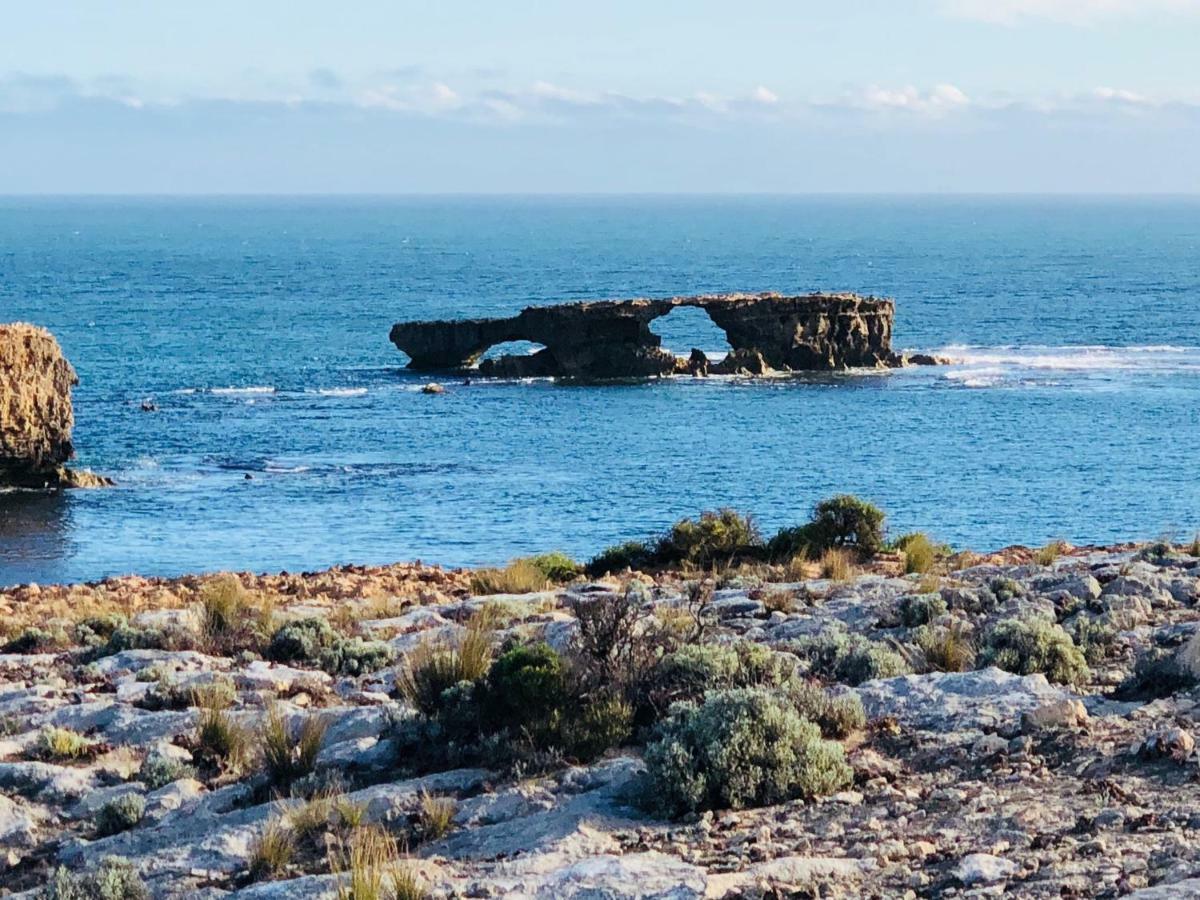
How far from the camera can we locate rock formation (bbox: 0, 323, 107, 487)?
182 ft

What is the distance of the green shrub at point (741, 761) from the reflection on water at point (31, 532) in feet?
114

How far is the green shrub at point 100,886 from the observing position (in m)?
10.1

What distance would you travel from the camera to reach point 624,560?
1062 inches

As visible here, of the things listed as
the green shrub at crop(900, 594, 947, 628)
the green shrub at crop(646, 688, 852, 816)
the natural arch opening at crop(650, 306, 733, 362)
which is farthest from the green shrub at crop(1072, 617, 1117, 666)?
the natural arch opening at crop(650, 306, 733, 362)

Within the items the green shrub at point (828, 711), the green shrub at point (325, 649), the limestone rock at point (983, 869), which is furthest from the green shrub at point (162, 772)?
the limestone rock at point (983, 869)

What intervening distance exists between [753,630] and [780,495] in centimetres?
3892

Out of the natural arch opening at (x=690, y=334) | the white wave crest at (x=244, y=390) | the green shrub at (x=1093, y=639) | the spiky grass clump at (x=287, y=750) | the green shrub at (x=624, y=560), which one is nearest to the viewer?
the spiky grass clump at (x=287, y=750)

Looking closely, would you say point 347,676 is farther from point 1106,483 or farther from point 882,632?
point 1106,483

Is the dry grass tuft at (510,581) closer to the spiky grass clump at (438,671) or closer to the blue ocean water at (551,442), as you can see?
the spiky grass clump at (438,671)

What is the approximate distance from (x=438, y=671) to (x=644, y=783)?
3.11 metres

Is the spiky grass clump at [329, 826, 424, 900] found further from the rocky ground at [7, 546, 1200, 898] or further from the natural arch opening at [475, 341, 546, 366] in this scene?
the natural arch opening at [475, 341, 546, 366]

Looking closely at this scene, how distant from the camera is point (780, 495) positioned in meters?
55.3

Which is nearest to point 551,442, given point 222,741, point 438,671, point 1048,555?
point 1048,555

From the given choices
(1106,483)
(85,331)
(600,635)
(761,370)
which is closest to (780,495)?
(1106,483)
